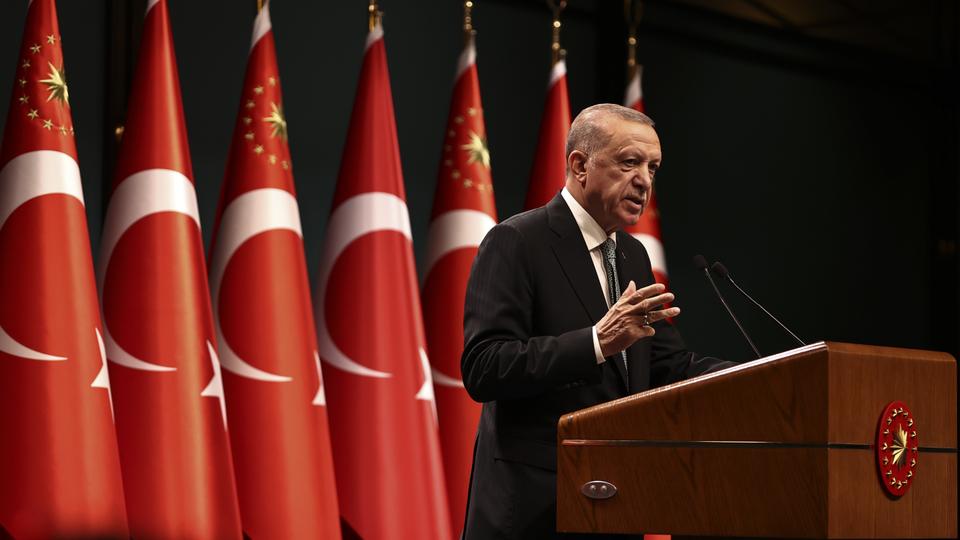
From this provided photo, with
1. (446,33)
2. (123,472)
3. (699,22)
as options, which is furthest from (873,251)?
(123,472)

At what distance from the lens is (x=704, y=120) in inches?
205

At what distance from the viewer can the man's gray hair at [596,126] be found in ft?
7.20

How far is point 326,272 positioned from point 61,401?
92 cm

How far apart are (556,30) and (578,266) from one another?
7.85ft

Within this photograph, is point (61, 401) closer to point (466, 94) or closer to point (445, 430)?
point (445, 430)

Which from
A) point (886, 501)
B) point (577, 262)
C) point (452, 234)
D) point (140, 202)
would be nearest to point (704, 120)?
point (452, 234)

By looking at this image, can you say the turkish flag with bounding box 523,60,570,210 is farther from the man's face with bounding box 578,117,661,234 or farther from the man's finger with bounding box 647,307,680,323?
the man's finger with bounding box 647,307,680,323

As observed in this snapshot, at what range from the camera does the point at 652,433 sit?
5.82ft

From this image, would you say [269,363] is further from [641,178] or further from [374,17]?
[641,178]

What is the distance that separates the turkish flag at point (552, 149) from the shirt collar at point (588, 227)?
6.30 feet

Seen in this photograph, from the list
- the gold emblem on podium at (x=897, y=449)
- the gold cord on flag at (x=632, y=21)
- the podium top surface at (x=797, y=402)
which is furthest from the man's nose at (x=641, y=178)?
the gold cord on flag at (x=632, y=21)

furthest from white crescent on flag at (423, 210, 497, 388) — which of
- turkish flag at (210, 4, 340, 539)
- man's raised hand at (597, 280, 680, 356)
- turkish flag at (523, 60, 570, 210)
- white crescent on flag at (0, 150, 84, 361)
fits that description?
man's raised hand at (597, 280, 680, 356)

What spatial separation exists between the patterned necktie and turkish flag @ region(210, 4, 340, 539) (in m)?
1.36

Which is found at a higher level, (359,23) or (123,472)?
(359,23)
